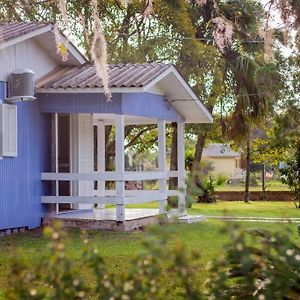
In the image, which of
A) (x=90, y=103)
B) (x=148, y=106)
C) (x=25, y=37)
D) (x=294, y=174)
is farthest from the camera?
(x=294, y=174)

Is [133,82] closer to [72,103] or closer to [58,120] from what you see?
[72,103]

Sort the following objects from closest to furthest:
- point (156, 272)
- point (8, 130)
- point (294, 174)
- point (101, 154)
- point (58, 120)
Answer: point (156, 272) < point (8, 130) < point (58, 120) < point (101, 154) < point (294, 174)

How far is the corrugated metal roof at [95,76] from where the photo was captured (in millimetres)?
15672

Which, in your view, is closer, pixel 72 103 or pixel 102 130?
pixel 72 103

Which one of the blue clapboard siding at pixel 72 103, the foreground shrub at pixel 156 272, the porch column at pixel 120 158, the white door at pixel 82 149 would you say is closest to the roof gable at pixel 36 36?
the blue clapboard siding at pixel 72 103

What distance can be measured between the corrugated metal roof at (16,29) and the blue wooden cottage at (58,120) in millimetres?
18

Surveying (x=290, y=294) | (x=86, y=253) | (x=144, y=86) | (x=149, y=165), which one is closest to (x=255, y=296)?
(x=290, y=294)

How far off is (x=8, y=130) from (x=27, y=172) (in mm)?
1070

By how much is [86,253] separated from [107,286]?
223 millimetres

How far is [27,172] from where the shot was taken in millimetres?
15906

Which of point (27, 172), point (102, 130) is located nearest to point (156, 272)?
point (27, 172)

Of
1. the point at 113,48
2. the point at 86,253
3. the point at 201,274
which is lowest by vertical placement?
the point at 201,274

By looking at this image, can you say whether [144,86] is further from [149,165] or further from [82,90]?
[149,165]

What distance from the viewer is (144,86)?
15.4 m
